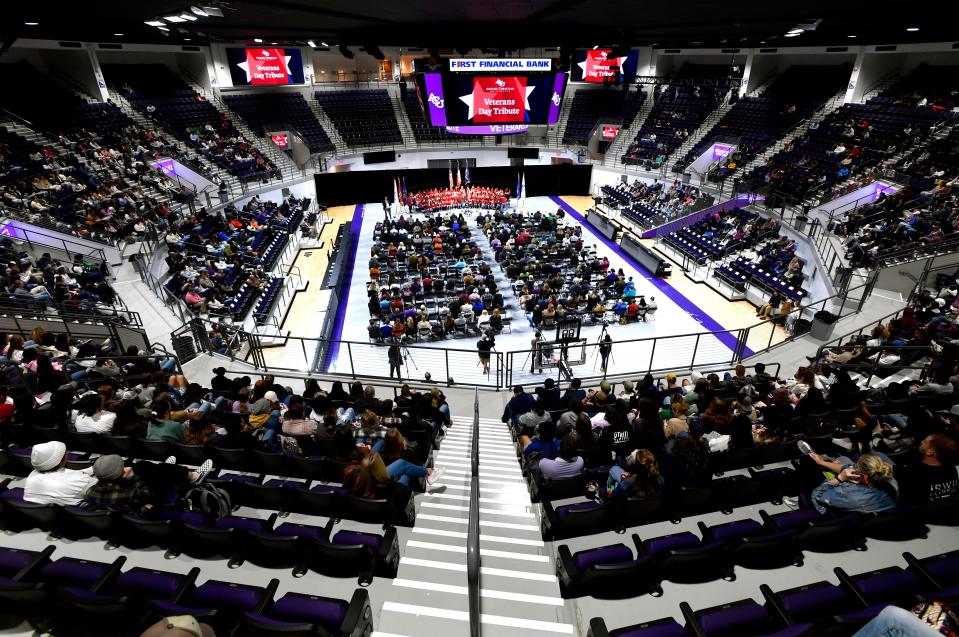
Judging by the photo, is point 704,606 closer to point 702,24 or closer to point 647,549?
point 647,549

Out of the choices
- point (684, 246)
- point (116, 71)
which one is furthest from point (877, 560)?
point (116, 71)

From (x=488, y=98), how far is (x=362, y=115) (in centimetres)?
1688

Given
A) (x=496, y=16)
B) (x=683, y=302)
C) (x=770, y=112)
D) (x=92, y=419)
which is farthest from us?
(x=770, y=112)

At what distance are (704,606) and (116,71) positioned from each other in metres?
36.1

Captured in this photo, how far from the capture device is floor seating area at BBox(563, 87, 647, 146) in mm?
33031

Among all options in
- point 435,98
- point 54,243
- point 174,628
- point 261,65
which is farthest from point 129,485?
point 261,65

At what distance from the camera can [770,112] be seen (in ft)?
89.2

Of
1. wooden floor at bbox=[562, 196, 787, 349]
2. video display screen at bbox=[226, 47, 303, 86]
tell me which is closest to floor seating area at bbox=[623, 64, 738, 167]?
wooden floor at bbox=[562, 196, 787, 349]

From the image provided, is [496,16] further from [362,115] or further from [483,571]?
[362,115]

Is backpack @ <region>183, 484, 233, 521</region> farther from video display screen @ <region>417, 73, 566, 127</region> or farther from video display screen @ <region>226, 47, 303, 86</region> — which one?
video display screen @ <region>226, 47, 303, 86</region>

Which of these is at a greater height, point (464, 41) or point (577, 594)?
point (464, 41)

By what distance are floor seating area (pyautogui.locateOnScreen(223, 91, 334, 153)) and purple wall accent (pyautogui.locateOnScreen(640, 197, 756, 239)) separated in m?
20.5

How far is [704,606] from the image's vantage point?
143 inches

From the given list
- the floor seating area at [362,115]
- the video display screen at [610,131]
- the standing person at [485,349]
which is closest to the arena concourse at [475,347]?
the standing person at [485,349]
